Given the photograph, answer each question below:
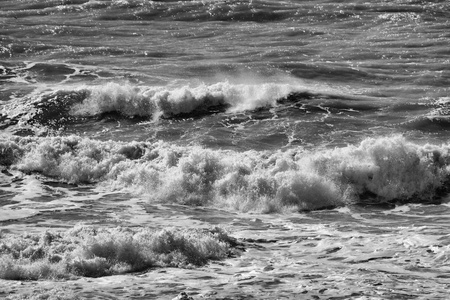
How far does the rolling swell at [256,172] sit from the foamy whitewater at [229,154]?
1.6 inches

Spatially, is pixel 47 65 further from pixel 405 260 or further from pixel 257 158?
pixel 405 260

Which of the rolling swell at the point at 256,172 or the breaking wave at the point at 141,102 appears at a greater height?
the breaking wave at the point at 141,102

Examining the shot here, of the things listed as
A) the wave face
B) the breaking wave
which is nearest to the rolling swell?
the wave face

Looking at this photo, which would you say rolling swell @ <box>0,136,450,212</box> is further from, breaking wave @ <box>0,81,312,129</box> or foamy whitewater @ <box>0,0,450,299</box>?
breaking wave @ <box>0,81,312,129</box>

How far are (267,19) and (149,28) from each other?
458 centimetres

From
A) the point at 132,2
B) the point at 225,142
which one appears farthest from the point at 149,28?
the point at 225,142

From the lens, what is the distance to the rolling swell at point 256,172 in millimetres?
15867

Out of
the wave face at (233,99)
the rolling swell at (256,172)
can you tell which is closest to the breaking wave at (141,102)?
the wave face at (233,99)

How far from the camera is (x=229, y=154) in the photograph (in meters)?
17.9

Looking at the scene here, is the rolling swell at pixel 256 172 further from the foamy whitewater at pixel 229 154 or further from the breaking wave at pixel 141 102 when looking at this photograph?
the breaking wave at pixel 141 102

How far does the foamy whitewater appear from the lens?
11.5 m

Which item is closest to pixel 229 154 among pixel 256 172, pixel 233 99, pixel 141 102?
pixel 256 172

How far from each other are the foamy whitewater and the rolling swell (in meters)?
0.04

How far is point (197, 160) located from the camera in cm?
1691
